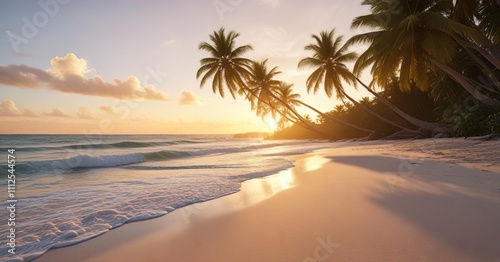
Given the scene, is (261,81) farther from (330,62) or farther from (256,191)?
(256,191)

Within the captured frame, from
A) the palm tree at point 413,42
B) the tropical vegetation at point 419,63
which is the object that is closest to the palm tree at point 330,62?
the tropical vegetation at point 419,63

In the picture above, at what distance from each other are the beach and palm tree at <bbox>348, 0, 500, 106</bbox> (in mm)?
8740

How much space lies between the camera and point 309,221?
8.57 ft

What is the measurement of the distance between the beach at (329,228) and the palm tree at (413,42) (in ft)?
28.7

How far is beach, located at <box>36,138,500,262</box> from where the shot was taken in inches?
73.2

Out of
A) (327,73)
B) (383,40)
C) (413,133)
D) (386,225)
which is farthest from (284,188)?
(327,73)

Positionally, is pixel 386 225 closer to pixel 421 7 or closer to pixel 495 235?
pixel 495 235

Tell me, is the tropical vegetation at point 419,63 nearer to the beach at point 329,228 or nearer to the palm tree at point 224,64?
the palm tree at point 224,64

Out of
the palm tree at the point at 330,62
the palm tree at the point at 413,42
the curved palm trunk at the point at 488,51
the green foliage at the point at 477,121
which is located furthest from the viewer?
the palm tree at the point at 330,62

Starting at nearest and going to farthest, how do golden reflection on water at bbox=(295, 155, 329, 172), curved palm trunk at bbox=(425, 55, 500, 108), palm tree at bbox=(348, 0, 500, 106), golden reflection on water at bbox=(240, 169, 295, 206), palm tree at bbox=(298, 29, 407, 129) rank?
golden reflection on water at bbox=(240, 169, 295, 206)
golden reflection on water at bbox=(295, 155, 329, 172)
palm tree at bbox=(348, 0, 500, 106)
curved palm trunk at bbox=(425, 55, 500, 108)
palm tree at bbox=(298, 29, 407, 129)

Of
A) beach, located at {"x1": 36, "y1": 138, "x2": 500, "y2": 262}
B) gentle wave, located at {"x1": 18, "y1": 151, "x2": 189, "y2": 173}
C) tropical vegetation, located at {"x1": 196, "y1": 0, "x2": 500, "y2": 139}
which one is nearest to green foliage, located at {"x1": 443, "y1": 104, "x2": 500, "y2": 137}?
tropical vegetation, located at {"x1": 196, "y1": 0, "x2": 500, "y2": 139}

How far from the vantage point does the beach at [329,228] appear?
186 cm

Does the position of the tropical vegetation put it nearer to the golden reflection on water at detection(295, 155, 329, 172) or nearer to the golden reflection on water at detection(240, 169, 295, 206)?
the golden reflection on water at detection(295, 155, 329, 172)

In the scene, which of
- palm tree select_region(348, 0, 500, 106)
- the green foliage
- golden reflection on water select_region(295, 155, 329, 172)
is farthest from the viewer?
the green foliage
